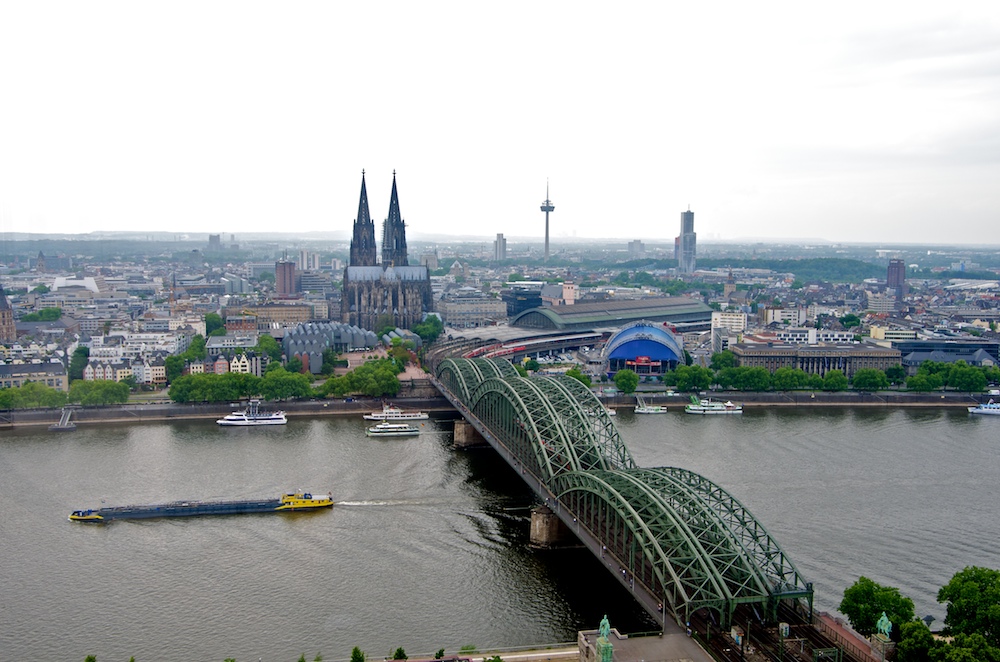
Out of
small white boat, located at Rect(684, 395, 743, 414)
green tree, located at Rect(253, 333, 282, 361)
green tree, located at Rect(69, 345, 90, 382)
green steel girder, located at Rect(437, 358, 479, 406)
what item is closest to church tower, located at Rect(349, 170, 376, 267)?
green tree, located at Rect(253, 333, 282, 361)

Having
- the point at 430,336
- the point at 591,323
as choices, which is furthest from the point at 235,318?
the point at 591,323

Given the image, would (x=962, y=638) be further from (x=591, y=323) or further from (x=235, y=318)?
(x=235, y=318)

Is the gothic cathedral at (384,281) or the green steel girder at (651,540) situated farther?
the gothic cathedral at (384,281)

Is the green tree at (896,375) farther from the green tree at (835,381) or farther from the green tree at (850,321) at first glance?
the green tree at (850,321)

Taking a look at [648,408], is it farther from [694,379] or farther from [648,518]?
[648,518]

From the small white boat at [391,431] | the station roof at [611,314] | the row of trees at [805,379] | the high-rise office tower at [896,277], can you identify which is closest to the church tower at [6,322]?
the station roof at [611,314]

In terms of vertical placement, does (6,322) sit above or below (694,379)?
above

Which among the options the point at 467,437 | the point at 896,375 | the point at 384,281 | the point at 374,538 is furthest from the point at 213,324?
the point at 374,538

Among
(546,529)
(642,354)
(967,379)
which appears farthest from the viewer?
(642,354)

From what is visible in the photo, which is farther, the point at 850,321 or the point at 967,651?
the point at 850,321
